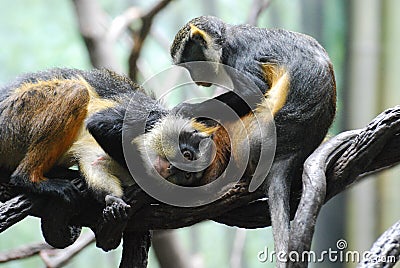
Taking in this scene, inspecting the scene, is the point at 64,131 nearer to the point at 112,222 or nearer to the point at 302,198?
the point at 112,222

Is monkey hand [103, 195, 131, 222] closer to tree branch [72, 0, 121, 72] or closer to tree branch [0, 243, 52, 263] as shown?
tree branch [0, 243, 52, 263]

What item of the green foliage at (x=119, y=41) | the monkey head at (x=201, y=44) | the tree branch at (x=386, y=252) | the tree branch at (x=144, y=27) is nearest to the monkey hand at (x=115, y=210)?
the tree branch at (x=386, y=252)

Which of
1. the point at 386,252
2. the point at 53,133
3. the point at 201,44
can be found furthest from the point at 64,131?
the point at 386,252

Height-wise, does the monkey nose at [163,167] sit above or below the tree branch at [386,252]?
above

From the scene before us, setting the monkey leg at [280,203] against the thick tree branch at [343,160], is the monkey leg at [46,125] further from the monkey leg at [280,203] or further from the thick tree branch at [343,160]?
the thick tree branch at [343,160]

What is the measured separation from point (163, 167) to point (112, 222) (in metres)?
0.30

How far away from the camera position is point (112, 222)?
2.19 m

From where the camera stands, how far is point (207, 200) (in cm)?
Answer: 221

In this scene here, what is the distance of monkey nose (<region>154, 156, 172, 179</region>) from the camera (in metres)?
2.31

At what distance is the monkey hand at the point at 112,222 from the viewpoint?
2158 mm

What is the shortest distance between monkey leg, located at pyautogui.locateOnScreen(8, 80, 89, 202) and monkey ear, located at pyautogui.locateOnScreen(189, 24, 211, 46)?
689 mm

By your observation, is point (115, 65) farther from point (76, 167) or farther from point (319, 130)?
point (319, 130)

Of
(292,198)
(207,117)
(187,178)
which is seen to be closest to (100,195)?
(187,178)

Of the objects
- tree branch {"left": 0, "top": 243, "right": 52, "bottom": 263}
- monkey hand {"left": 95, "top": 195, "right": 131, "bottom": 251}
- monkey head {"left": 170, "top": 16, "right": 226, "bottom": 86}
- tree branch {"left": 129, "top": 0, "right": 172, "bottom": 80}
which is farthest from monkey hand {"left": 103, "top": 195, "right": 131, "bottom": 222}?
tree branch {"left": 129, "top": 0, "right": 172, "bottom": 80}
